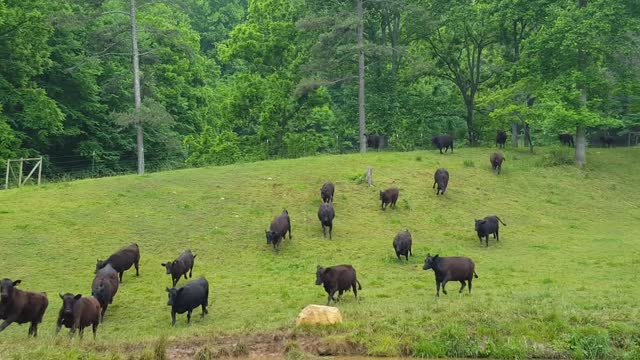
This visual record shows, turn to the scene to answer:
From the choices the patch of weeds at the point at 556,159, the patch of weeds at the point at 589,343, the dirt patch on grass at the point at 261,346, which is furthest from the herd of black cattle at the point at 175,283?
the patch of weeds at the point at 556,159

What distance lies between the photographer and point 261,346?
13.8m

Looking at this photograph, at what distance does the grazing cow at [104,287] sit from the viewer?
1680 cm

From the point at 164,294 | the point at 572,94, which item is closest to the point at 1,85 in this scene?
the point at 164,294

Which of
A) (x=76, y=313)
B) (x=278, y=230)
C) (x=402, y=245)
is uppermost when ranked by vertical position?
(x=278, y=230)

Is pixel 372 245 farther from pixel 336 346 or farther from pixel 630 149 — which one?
pixel 630 149

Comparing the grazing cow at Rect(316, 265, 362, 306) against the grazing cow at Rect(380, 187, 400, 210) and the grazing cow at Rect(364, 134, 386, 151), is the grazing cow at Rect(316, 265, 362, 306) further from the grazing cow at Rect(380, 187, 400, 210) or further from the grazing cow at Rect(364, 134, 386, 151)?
the grazing cow at Rect(364, 134, 386, 151)

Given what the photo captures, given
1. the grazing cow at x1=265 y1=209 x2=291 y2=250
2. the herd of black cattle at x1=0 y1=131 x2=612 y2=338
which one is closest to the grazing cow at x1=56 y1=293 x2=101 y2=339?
the herd of black cattle at x1=0 y1=131 x2=612 y2=338

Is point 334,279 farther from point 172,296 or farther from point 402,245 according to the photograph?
point 402,245

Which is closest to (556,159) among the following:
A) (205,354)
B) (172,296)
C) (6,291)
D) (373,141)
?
(373,141)

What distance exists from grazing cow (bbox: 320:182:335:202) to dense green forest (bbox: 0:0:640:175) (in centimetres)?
1193

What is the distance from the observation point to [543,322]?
1448 cm

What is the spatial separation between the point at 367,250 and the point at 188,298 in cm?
994

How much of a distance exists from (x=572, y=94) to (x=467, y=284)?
23322 millimetres

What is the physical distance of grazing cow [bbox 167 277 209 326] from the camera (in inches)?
643
